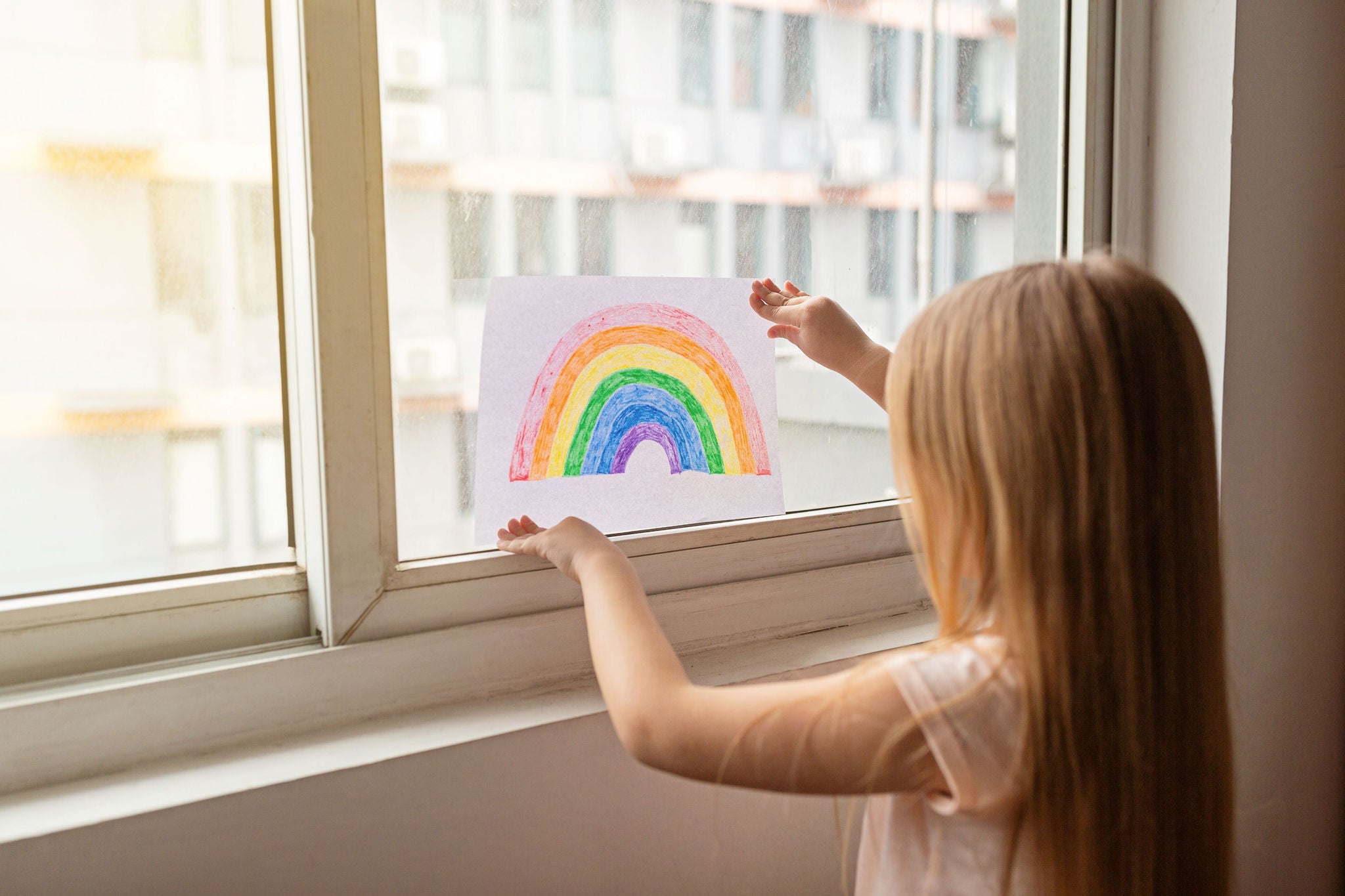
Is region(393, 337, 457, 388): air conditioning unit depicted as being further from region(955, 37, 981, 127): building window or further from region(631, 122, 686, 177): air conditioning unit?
region(955, 37, 981, 127): building window

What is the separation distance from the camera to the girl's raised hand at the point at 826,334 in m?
0.83

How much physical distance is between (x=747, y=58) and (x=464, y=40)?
0.89 feet

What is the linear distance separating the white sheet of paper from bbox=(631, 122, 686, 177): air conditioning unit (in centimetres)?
10

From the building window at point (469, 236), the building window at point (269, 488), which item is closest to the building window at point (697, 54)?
the building window at point (469, 236)

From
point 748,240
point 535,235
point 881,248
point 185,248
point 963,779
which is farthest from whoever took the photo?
point 881,248

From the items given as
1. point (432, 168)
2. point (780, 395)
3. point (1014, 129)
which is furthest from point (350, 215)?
point (1014, 129)

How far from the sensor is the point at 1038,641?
549 millimetres

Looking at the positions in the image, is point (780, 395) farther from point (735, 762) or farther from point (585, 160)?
point (735, 762)

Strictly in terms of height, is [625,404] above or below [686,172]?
below

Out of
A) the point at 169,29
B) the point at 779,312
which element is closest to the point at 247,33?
the point at 169,29

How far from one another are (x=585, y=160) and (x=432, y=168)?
0.13 m

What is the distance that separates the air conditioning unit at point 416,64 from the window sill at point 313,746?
42 cm

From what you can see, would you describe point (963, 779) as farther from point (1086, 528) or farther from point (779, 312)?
point (779, 312)

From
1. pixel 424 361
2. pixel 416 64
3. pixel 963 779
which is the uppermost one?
pixel 416 64
